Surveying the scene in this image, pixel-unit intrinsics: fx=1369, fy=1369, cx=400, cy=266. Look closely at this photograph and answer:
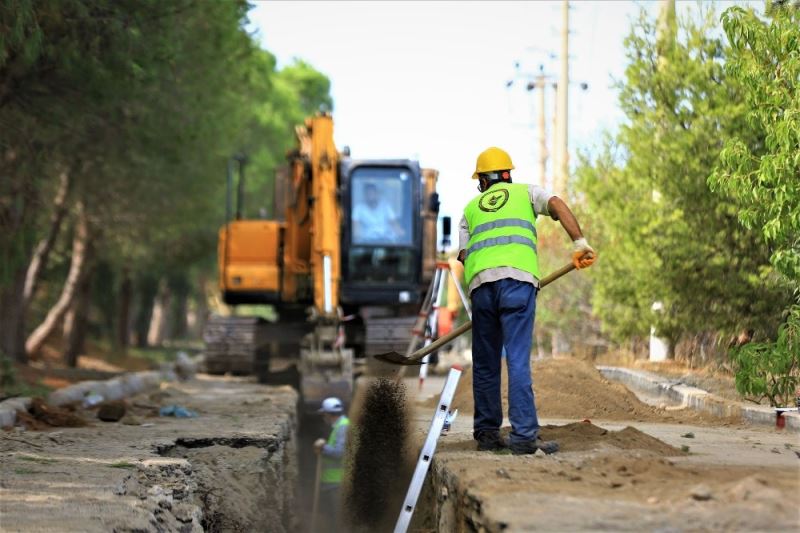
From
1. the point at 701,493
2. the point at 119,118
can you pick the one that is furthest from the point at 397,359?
the point at 119,118

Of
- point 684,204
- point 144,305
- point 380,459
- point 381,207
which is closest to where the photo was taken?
point 380,459

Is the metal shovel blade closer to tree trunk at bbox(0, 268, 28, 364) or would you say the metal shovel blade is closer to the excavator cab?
the excavator cab

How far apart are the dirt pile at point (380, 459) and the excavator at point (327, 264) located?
7078mm

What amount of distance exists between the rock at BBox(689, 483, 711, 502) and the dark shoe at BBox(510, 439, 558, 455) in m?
2.80

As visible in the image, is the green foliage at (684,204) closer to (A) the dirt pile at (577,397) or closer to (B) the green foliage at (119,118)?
(A) the dirt pile at (577,397)

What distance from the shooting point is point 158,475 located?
10.0m

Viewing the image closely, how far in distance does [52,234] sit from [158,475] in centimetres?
2023

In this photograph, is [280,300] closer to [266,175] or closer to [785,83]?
[785,83]

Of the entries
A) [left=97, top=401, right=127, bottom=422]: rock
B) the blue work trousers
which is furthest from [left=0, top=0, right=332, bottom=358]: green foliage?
the blue work trousers

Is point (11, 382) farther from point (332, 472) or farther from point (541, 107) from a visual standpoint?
point (541, 107)

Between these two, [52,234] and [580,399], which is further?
[52,234]

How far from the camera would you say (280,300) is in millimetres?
23188

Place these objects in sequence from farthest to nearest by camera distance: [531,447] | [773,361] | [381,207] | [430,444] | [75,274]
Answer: [75,274]
[381,207]
[773,361]
[531,447]
[430,444]

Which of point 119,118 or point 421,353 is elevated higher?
point 119,118
